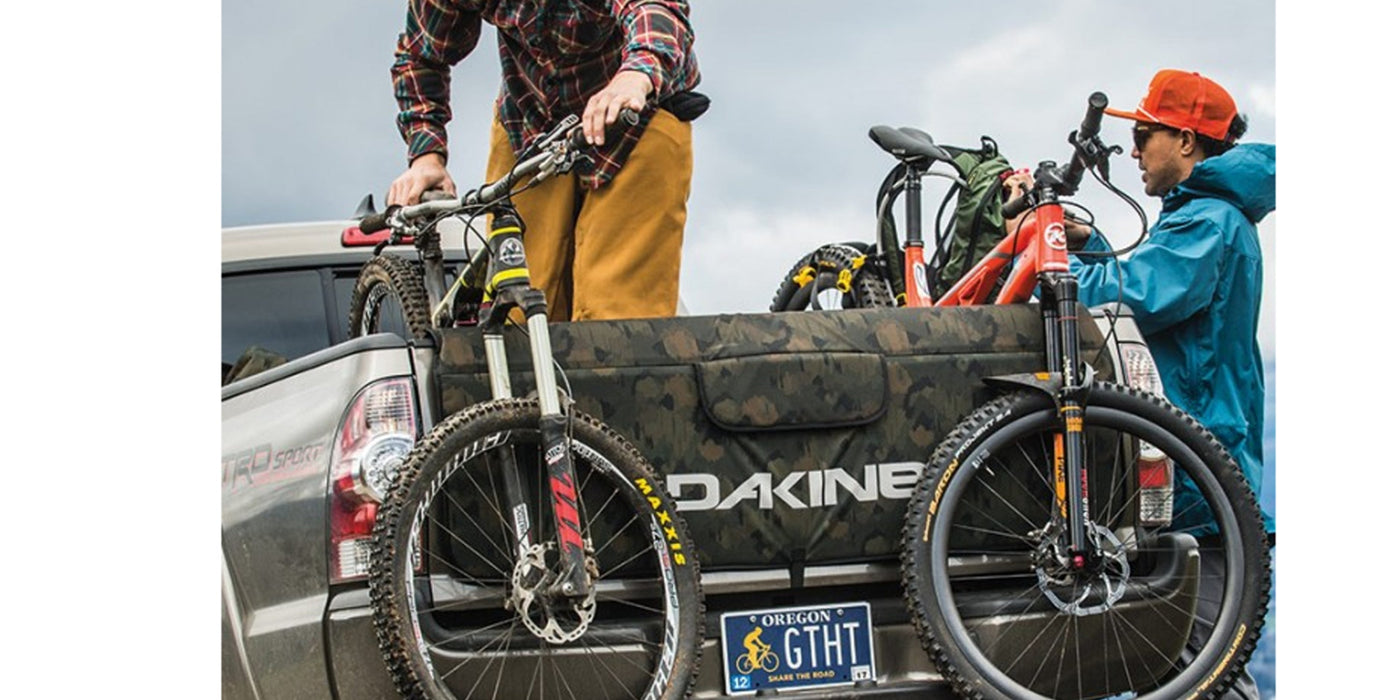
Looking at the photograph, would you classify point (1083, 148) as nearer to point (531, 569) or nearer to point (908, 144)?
point (908, 144)

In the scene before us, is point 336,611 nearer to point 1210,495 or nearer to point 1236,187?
point 1210,495

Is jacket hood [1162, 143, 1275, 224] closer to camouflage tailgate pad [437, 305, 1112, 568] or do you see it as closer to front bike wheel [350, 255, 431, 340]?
camouflage tailgate pad [437, 305, 1112, 568]

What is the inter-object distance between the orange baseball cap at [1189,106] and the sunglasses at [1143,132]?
0.10ft

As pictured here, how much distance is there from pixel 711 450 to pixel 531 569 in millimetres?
498

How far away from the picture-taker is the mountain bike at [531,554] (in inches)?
126

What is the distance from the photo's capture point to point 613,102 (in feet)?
11.4

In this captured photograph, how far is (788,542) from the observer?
353 centimetres

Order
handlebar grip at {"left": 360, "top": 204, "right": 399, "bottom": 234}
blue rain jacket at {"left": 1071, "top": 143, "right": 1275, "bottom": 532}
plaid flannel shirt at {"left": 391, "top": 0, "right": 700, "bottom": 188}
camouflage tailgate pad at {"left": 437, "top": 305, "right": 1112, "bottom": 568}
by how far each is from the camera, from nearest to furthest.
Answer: camouflage tailgate pad at {"left": 437, "top": 305, "right": 1112, "bottom": 568}, plaid flannel shirt at {"left": 391, "top": 0, "right": 700, "bottom": 188}, handlebar grip at {"left": 360, "top": 204, "right": 399, "bottom": 234}, blue rain jacket at {"left": 1071, "top": 143, "right": 1275, "bottom": 532}

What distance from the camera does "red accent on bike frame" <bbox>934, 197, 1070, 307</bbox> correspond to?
13.1 feet

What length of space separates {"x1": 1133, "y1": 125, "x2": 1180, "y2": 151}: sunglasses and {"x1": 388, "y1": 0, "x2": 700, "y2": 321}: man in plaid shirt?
174 cm

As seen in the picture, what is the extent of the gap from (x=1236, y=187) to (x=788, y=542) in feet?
6.53

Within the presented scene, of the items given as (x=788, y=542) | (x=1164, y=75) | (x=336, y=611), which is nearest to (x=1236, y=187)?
(x=1164, y=75)

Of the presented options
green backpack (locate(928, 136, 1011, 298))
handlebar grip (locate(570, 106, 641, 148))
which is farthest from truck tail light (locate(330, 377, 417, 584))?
green backpack (locate(928, 136, 1011, 298))

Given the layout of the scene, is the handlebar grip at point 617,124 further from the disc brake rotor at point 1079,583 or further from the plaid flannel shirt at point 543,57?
the disc brake rotor at point 1079,583
